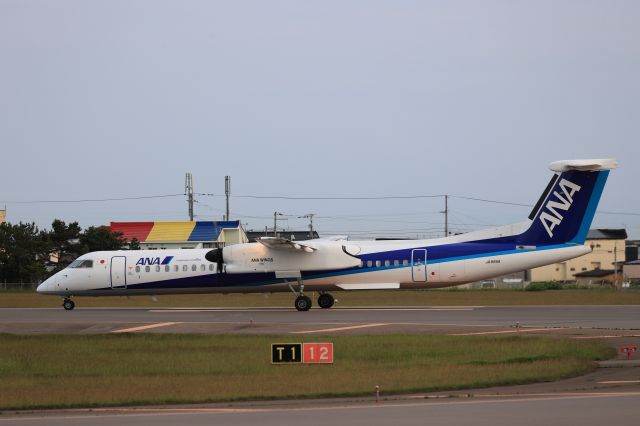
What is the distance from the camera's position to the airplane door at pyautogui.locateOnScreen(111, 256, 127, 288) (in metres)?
40.9

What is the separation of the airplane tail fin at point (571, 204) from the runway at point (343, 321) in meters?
2.98

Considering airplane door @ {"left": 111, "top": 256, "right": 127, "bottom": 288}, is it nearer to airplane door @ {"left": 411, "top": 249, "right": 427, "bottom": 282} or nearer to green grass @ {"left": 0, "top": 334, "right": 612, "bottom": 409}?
airplane door @ {"left": 411, "top": 249, "right": 427, "bottom": 282}

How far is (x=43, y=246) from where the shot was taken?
7675cm

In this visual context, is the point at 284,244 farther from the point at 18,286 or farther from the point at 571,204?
the point at 18,286

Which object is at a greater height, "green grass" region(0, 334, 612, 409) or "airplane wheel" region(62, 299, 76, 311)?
"airplane wheel" region(62, 299, 76, 311)

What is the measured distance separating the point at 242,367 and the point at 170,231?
Answer: 244 feet

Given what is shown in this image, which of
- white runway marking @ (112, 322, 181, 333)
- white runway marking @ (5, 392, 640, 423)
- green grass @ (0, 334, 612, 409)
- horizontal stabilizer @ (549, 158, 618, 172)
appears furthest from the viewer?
horizontal stabilizer @ (549, 158, 618, 172)

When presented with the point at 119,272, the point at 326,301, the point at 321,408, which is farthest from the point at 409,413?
the point at 119,272

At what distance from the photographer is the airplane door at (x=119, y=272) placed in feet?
134

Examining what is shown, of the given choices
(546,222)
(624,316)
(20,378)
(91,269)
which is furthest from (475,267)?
(20,378)

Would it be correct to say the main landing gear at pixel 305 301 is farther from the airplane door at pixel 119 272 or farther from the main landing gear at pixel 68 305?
the main landing gear at pixel 68 305

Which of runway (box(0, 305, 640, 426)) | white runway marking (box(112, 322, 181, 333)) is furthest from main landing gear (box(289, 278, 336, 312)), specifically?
white runway marking (box(112, 322, 181, 333))

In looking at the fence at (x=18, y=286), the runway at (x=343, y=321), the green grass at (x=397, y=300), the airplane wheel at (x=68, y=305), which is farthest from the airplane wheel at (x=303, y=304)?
the fence at (x=18, y=286)

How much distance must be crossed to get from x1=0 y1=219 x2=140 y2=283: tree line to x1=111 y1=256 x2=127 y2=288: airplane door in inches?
1287
